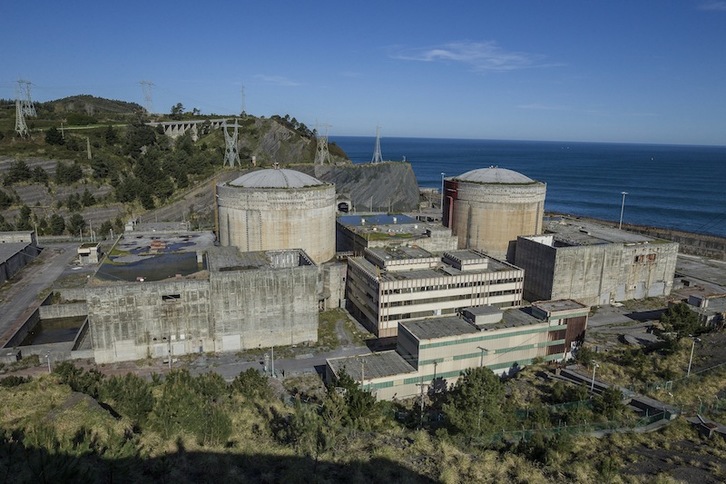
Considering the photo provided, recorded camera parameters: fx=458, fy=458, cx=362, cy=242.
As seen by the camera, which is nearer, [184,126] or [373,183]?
[373,183]

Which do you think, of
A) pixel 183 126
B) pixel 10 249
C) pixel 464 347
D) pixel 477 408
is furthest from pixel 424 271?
pixel 183 126

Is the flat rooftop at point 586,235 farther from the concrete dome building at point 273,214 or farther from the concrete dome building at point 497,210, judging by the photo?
the concrete dome building at point 273,214

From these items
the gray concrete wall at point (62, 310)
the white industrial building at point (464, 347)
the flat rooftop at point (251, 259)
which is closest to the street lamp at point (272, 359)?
the white industrial building at point (464, 347)

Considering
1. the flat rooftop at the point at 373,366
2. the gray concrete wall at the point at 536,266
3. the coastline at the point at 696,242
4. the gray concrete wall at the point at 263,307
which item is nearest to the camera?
the flat rooftop at the point at 373,366

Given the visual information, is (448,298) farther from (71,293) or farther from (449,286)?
(71,293)

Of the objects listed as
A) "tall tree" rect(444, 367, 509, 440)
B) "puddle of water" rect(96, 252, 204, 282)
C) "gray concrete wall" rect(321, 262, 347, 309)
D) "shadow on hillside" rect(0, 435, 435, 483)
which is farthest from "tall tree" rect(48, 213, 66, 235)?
"tall tree" rect(444, 367, 509, 440)

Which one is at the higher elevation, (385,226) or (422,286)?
(385,226)

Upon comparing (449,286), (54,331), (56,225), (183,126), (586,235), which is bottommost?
(54,331)
